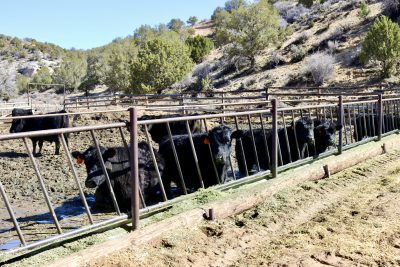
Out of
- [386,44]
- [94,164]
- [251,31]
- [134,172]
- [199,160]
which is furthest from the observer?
[251,31]

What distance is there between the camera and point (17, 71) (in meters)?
82.3

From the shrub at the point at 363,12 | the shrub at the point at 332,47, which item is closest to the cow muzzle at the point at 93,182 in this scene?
the shrub at the point at 332,47

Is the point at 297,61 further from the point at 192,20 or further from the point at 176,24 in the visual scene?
the point at 192,20

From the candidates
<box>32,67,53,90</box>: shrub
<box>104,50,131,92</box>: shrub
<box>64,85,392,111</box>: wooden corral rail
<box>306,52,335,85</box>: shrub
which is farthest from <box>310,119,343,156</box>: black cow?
<box>32,67,53,90</box>: shrub

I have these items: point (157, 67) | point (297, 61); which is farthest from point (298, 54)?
point (157, 67)

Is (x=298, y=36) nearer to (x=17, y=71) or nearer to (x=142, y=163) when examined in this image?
(x=142, y=163)

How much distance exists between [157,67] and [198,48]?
56.9ft

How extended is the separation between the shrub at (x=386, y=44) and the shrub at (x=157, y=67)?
16748mm

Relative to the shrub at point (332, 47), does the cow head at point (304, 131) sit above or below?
below

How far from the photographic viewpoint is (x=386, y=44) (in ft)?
83.9

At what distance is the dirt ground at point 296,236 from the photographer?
377cm

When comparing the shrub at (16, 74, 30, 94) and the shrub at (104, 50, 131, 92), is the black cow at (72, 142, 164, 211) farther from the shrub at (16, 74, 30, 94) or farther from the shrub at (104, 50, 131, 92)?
the shrub at (16, 74, 30, 94)

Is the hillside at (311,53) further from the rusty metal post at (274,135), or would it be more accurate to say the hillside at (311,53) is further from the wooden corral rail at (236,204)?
the rusty metal post at (274,135)

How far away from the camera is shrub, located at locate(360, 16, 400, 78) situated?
83.2 feet
